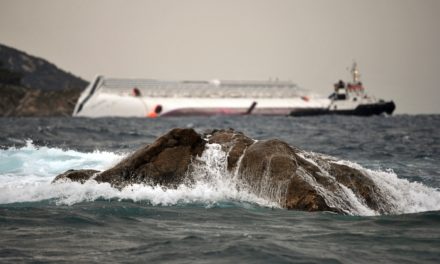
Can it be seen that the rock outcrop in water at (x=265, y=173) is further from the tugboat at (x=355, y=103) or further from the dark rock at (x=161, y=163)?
Result: the tugboat at (x=355, y=103)

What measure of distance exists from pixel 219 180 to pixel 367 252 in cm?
594

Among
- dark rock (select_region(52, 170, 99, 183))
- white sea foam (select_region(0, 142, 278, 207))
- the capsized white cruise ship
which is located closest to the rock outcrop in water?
dark rock (select_region(52, 170, 99, 183))

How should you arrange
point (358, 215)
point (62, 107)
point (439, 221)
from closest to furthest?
point (439, 221)
point (358, 215)
point (62, 107)

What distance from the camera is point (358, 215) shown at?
38.5 feet

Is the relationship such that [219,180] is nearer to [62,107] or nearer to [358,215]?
[358,215]

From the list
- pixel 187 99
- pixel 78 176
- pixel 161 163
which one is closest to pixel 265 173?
pixel 161 163

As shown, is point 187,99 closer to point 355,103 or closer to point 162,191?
point 355,103

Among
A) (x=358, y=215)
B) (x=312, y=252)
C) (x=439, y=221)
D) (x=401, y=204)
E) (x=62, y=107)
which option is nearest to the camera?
(x=312, y=252)

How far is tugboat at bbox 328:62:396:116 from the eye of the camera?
125000mm

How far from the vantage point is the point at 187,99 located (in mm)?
122000

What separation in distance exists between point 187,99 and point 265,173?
109276 millimetres

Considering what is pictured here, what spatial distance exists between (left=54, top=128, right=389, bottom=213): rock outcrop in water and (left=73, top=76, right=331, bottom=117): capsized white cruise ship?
99.6 metres

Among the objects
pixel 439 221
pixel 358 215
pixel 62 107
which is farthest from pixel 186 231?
pixel 62 107

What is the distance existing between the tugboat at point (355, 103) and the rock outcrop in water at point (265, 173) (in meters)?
114
